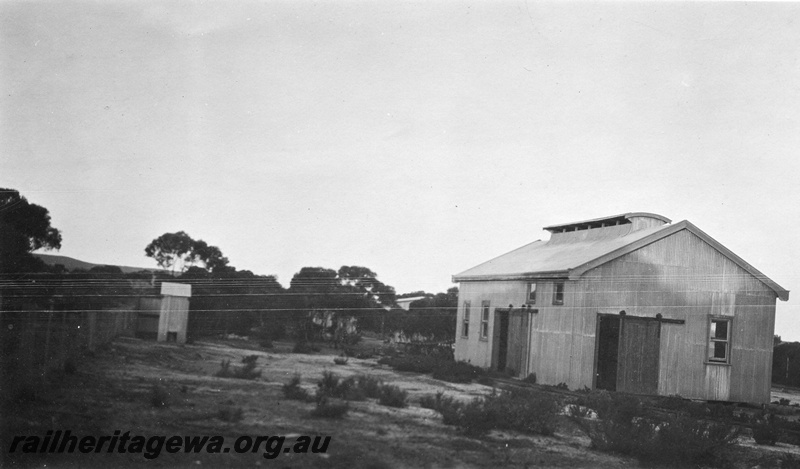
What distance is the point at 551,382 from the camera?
15.7 meters

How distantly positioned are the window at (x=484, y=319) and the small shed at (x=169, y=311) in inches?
389

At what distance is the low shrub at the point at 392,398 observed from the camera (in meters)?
10.0

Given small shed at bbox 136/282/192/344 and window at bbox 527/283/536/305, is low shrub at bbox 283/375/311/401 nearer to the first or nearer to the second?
small shed at bbox 136/282/192/344

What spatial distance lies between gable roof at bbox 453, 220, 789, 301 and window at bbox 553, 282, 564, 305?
1.49 ft

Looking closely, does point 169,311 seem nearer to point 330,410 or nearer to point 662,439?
point 330,410

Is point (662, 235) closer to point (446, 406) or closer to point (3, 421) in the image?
point (446, 406)

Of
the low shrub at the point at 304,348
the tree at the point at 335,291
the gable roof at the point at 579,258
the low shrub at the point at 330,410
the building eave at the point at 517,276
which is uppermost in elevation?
the gable roof at the point at 579,258

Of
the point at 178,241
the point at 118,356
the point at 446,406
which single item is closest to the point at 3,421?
the point at 118,356

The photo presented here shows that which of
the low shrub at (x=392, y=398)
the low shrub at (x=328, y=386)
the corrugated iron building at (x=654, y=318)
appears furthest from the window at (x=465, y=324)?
the low shrub at (x=328, y=386)

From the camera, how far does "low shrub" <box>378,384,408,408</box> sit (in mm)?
10039

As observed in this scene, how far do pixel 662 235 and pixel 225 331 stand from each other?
454 inches

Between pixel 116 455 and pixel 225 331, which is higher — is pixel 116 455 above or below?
below

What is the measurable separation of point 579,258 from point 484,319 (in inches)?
179

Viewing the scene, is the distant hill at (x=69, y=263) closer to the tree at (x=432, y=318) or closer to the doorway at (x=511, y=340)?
the tree at (x=432, y=318)
